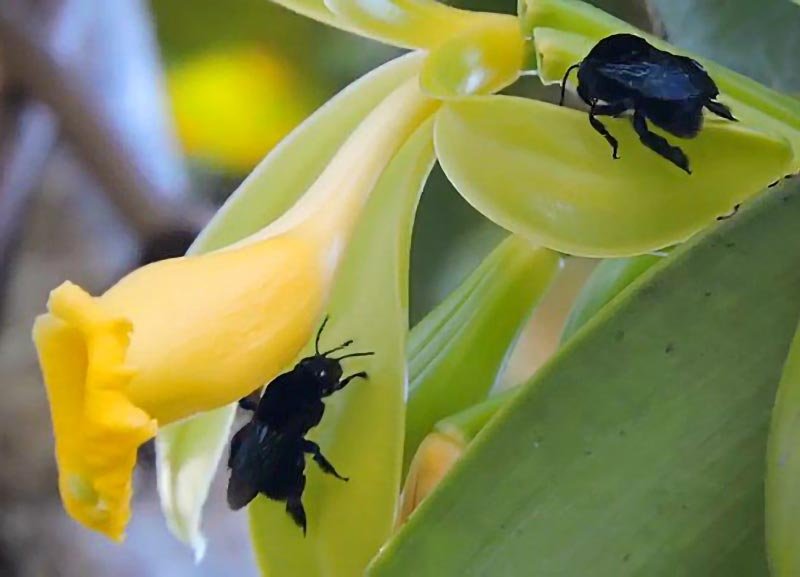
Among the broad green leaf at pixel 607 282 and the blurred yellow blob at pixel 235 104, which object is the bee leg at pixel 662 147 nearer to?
the broad green leaf at pixel 607 282

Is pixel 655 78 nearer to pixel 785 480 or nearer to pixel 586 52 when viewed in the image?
pixel 586 52

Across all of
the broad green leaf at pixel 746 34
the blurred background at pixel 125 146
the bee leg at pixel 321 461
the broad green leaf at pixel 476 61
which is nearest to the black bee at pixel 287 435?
the bee leg at pixel 321 461

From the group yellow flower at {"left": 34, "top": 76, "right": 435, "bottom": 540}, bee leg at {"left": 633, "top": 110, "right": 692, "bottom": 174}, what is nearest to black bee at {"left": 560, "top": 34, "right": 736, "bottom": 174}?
bee leg at {"left": 633, "top": 110, "right": 692, "bottom": 174}

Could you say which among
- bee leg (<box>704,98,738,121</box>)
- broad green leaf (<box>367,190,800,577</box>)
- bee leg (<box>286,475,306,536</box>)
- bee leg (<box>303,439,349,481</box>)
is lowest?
bee leg (<box>286,475,306,536</box>)

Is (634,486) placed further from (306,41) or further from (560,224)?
(306,41)

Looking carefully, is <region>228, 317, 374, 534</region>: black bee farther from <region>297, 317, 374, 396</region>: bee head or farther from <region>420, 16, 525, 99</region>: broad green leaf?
<region>420, 16, 525, 99</region>: broad green leaf

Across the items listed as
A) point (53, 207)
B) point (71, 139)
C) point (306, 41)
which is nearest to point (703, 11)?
point (306, 41)

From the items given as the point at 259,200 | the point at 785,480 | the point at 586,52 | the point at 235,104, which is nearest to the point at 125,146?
A: the point at 235,104
